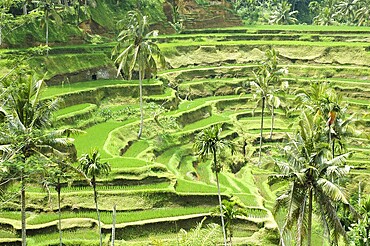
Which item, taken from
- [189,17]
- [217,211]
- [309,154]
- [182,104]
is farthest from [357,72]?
[309,154]

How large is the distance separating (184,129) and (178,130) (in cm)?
93

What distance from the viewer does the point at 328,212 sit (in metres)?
16.9

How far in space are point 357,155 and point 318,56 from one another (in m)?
18.3

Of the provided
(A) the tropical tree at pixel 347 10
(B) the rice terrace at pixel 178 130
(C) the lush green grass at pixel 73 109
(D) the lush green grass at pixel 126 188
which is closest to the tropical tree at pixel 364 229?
(B) the rice terrace at pixel 178 130

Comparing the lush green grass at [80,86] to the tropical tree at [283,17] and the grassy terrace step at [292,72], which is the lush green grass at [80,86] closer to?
the grassy terrace step at [292,72]

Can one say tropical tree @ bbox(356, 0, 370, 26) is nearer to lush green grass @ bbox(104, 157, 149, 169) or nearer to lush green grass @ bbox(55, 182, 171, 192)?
lush green grass @ bbox(104, 157, 149, 169)

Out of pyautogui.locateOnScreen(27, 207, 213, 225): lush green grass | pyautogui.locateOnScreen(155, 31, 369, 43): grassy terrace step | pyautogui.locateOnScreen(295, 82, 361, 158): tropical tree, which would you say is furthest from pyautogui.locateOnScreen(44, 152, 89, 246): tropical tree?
pyautogui.locateOnScreen(155, 31, 369, 43): grassy terrace step

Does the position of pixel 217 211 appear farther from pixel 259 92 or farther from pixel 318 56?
pixel 318 56

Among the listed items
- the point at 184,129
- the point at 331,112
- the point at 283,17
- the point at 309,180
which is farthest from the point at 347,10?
the point at 309,180

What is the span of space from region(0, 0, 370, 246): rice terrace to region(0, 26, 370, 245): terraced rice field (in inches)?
4.1

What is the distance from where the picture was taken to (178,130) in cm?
3769

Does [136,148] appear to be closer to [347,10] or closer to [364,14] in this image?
[364,14]

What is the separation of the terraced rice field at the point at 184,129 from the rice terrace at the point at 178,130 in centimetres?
10

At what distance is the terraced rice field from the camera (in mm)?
24203
